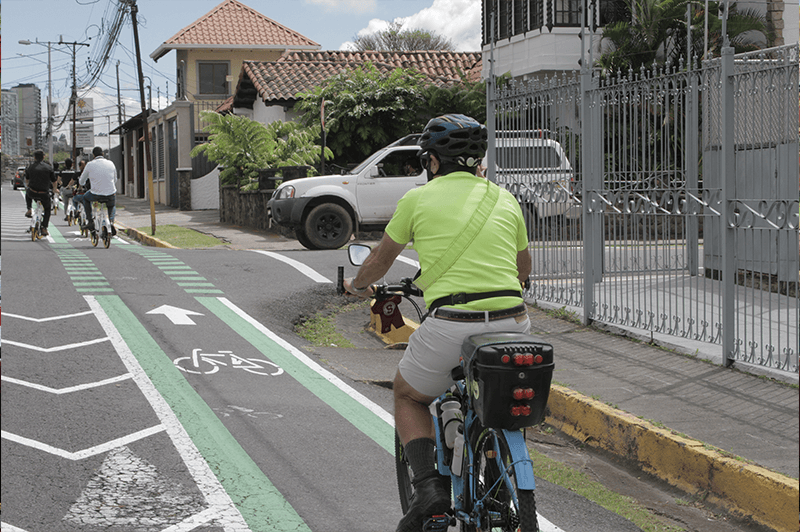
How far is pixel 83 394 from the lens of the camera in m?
6.50

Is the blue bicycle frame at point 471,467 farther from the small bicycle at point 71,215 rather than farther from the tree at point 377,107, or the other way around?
the small bicycle at point 71,215

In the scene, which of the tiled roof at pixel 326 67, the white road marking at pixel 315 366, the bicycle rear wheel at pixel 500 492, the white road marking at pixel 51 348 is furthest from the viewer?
the tiled roof at pixel 326 67

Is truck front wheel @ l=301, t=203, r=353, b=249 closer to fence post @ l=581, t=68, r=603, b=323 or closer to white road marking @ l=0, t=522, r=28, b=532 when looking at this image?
fence post @ l=581, t=68, r=603, b=323

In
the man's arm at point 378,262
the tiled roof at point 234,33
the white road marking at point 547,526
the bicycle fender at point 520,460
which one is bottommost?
the white road marking at point 547,526

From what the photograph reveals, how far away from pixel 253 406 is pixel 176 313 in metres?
3.43

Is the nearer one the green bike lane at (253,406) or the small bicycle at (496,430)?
the small bicycle at (496,430)

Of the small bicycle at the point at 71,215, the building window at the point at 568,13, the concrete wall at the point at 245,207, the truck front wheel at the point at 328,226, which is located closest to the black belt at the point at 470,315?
the truck front wheel at the point at 328,226

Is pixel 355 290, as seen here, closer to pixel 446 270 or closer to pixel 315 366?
pixel 446 270

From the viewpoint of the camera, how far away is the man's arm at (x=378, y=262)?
3.72m

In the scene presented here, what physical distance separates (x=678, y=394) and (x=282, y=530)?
3437 mm

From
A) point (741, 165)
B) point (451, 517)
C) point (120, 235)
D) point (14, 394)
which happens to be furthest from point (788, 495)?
point (120, 235)

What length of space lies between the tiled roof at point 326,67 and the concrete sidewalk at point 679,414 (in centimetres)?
2004

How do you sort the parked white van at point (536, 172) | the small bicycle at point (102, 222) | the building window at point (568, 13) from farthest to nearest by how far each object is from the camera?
the building window at point (568, 13) < the small bicycle at point (102, 222) < the parked white van at point (536, 172)

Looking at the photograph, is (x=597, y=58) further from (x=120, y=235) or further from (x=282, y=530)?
(x=282, y=530)
